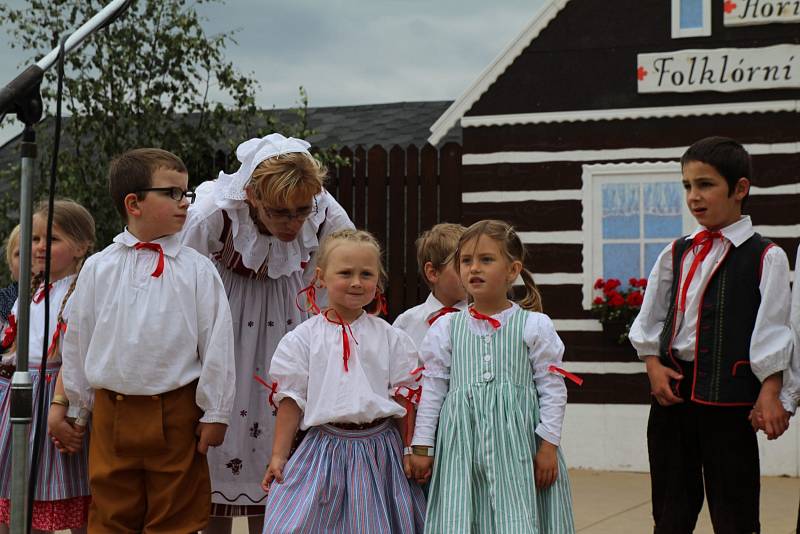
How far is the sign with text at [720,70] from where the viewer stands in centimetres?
764

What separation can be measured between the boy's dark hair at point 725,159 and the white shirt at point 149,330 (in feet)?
5.84

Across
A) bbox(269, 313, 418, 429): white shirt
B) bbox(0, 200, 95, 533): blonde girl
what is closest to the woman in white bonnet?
bbox(269, 313, 418, 429): white shirt

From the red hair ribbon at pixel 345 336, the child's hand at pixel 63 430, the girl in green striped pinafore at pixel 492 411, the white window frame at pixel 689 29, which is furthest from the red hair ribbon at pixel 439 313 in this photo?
the white window frame at pixel 689 29

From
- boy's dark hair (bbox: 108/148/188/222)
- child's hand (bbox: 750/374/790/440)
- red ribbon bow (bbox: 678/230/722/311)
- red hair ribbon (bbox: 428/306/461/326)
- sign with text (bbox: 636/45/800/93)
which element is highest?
sign with text (bbox: 636/45/800/93)

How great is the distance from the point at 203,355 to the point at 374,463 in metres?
0.69

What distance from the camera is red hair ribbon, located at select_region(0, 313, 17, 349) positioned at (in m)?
4.27

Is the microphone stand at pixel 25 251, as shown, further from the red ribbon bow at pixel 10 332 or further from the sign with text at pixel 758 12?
the sign with text at pixel 758 12

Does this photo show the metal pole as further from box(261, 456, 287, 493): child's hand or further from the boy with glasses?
box(261, 456, 287, 493): child's hand

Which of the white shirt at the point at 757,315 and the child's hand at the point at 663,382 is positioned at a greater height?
the white shirt at the point at 757,315

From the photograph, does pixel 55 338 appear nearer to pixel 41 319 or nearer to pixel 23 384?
pixel 41 319

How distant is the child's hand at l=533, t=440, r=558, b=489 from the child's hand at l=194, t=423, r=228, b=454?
41.4 inches

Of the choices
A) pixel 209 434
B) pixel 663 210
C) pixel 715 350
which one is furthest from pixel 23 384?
pixel 663 210

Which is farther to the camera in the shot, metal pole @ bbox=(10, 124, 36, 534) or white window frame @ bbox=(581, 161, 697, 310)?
white window frame @ bbox=(581, 161, 697, 310)

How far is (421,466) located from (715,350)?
112 cm
